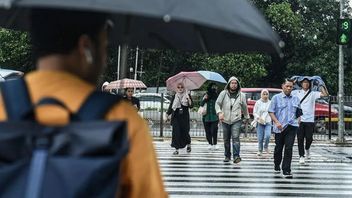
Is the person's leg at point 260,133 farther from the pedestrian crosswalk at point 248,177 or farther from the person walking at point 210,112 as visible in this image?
the person walking at point 210,112

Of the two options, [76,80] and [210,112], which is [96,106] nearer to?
[76,80]

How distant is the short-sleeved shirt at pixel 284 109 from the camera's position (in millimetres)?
11484

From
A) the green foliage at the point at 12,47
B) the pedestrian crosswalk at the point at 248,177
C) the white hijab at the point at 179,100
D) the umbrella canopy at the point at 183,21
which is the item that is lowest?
the pedestrian crosswalk at the point at 248,177

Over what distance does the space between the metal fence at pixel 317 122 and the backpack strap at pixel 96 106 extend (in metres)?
20.2

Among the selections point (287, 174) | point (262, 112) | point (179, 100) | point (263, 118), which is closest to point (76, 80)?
point (287, 174)

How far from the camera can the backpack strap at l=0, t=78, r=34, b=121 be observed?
1.88 m

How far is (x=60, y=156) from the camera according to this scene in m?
1.80

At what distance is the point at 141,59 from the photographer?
141 ft

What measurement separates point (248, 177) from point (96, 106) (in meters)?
10.5

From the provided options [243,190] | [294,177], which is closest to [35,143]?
[243,190]

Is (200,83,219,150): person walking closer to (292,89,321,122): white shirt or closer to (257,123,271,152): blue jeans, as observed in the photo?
(257,123,271,152): blue jeans

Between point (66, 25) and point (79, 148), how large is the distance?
0.40 metres

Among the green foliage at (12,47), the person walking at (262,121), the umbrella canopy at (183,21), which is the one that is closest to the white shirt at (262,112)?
the person walking at (262,121)

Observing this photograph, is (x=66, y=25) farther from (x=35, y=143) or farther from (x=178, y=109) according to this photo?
(x=178, y=109)
